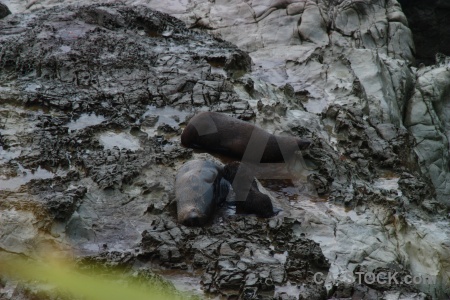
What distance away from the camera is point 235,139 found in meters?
8.19

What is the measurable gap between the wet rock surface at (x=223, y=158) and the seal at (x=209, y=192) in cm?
14

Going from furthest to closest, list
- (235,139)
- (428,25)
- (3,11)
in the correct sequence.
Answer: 1. (428,25)
2. (3,11)
3. (235,139)

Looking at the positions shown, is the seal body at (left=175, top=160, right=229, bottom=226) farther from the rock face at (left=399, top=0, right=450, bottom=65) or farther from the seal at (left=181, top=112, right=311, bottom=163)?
the rock face at (left=399, top=0, right=450, bottom=65)

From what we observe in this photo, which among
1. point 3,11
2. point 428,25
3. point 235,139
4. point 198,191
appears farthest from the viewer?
point 428,25

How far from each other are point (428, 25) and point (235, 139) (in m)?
13.6

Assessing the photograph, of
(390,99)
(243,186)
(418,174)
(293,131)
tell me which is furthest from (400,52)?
(243,186)

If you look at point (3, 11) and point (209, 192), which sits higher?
point (209, 192)

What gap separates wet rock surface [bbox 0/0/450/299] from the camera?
6.10 metres

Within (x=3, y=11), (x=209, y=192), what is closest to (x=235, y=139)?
Result: (x=209, y=192)

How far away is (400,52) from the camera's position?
14.1m

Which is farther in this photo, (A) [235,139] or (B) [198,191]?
(A) [235,139]

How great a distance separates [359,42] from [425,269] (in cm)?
744

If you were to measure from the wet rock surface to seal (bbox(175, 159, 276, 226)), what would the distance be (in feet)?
0.47

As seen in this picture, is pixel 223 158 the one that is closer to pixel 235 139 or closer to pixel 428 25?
pixel 235 139
